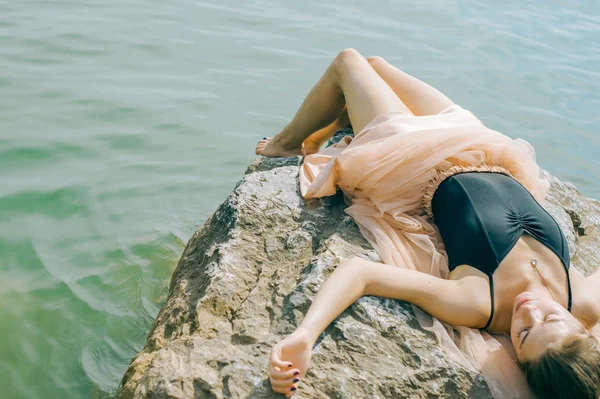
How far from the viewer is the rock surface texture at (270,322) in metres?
3.02

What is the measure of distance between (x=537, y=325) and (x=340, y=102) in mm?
2476

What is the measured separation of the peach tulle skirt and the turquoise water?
178 cm

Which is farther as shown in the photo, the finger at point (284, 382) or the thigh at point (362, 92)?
the thigh at point (362, 92)

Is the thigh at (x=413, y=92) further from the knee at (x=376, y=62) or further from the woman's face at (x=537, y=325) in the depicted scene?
the woman's face at (x=537, y=325)

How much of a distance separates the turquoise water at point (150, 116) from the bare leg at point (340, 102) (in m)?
1.25

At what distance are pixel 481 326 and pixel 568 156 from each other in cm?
628

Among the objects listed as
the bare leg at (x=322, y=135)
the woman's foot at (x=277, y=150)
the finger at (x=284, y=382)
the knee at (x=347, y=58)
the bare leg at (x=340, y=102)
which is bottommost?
the finger at (x=284, y=382)

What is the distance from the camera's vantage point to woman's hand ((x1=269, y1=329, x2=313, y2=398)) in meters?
2.85

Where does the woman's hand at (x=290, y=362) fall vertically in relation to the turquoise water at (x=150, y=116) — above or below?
above

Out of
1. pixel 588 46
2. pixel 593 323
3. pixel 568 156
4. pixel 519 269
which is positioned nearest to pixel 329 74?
pixel 519 269

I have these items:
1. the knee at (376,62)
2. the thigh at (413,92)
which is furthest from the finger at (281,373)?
the knee at (376,62)

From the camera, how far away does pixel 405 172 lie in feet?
13.8

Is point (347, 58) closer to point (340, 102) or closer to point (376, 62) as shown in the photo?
point (340, 102)

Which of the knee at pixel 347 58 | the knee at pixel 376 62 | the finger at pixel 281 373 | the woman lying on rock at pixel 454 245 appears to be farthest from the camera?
the knee at pixel 376 62
